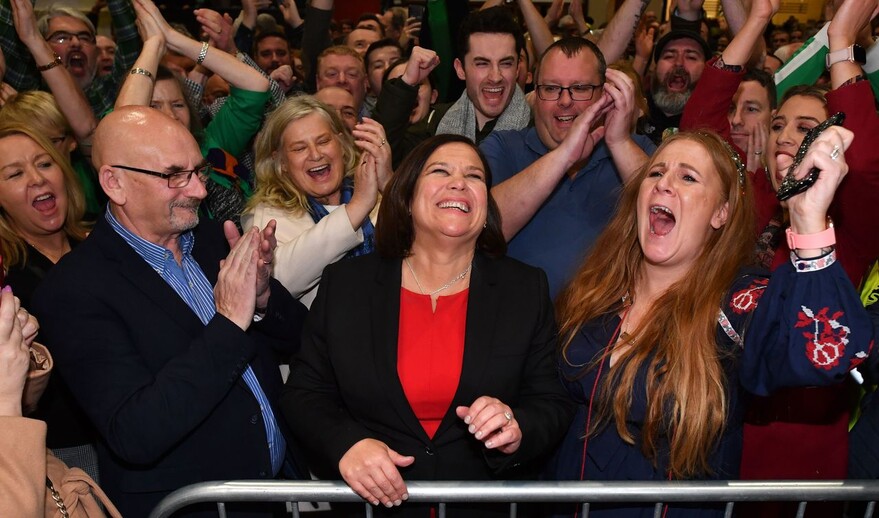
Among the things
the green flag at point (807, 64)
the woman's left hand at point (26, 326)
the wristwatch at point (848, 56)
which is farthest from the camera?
the green flag at point (807, 64)

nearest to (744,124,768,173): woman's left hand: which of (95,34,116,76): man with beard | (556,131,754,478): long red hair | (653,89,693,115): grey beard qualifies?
(653,89,693,115): grey beard

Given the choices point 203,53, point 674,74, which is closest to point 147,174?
point 203,53

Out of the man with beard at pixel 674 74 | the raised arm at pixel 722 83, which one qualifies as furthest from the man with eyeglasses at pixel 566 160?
the man with beard at pixel 674 74

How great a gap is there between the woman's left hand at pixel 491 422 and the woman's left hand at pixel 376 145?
3.94ft

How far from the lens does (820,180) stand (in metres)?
1.70

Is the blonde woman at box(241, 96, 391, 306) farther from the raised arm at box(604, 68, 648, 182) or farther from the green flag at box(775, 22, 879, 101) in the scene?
the green flag at box(775, 22, 879, 101)

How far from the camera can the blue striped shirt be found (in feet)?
7.55

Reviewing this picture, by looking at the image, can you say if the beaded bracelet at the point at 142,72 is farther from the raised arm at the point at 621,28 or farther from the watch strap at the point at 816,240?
the watch strap at the point at 816,240

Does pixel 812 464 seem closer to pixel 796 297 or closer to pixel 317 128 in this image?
pixel 796 297

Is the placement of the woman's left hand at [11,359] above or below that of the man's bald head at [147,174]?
below

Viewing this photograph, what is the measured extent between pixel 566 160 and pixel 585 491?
1288 millimetres

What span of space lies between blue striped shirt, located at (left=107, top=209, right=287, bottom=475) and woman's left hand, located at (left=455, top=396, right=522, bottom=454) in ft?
2.48

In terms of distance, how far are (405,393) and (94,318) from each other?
855 millimetres

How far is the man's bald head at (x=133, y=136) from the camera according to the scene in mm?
2305
